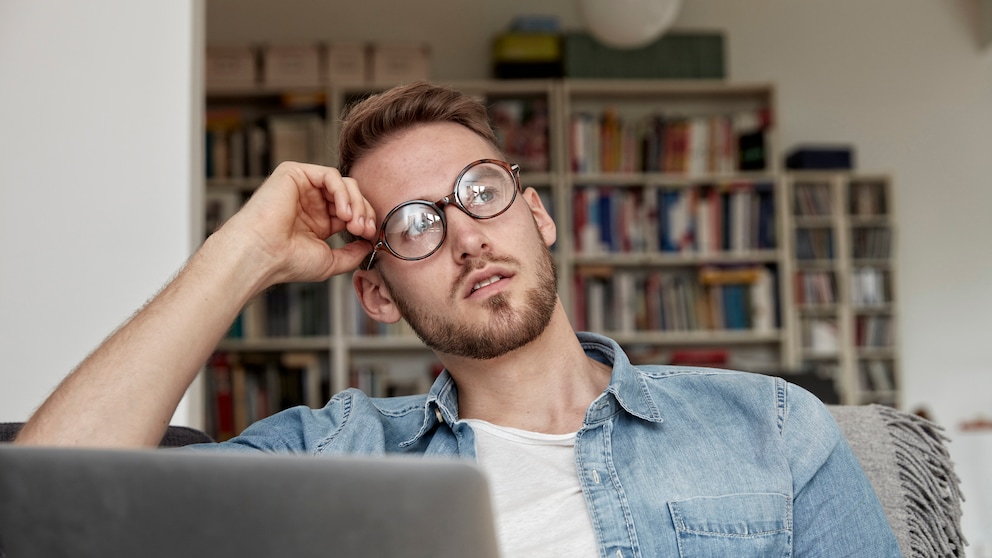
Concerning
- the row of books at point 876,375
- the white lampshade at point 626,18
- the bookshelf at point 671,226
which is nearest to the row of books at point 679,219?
the bookshelf at point 671,226

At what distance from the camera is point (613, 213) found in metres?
4.95

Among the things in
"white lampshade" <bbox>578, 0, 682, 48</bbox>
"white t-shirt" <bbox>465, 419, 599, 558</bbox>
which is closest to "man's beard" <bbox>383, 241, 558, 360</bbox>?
"white t-shirt" <bbox>465, 419, 599, 558</bbox>

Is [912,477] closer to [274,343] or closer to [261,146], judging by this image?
[274,343]

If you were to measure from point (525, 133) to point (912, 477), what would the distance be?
388 centimetres

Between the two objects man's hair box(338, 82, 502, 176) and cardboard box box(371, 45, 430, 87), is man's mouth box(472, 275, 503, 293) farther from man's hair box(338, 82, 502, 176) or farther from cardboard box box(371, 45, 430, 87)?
cardboard box box(371, 45, 430, 87)

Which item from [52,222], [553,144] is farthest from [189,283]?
[553,144]

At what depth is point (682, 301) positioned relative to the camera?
16.3ft

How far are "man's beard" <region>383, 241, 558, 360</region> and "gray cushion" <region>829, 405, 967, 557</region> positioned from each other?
44cm

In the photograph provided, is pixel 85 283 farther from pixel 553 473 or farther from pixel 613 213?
pixel 613 213

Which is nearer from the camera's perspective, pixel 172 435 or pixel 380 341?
pixel 172 435

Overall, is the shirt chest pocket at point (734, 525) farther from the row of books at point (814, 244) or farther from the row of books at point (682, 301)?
the row of books at point (814, 244)

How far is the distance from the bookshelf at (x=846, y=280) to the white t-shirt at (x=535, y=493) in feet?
13.1

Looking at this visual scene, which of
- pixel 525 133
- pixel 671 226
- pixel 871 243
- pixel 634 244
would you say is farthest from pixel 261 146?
pixel 871 243

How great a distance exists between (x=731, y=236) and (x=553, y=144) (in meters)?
1.04
